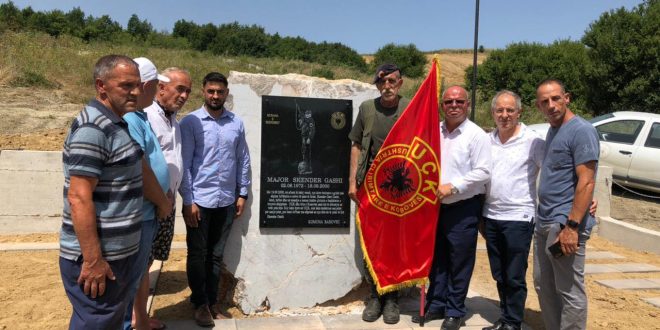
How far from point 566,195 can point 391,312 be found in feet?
5.32

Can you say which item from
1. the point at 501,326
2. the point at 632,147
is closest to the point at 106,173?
the point at 501,326

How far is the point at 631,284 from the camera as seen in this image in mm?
5422

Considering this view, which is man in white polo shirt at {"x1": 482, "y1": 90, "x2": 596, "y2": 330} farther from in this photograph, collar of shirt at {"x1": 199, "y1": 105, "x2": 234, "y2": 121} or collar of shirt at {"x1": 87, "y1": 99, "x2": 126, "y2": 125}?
collar of shirt at {"x1": 87, "y1": 99, "x2": 126, "y2": 125}

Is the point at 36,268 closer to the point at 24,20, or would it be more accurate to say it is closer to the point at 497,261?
the point at 497,261

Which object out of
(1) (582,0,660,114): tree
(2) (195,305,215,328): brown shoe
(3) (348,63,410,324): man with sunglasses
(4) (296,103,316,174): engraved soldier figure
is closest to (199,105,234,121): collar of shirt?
(4) (296,103,316,174): engraved soldier figure

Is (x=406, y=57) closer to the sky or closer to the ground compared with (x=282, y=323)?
closer to the sky

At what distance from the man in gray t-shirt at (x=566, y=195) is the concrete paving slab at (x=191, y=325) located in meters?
2.39

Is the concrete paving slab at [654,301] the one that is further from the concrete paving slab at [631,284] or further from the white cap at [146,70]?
the white cap at [146,70]

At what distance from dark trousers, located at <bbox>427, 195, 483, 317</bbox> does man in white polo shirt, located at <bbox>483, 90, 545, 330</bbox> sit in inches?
5.5

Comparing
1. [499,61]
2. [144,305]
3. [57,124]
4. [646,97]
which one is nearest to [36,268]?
[144,305]

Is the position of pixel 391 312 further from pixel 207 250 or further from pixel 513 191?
pixel 207 250

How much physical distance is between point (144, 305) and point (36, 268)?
7.81 ft

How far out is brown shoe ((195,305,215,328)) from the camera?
3.76 meters

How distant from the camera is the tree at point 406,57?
48.8m
